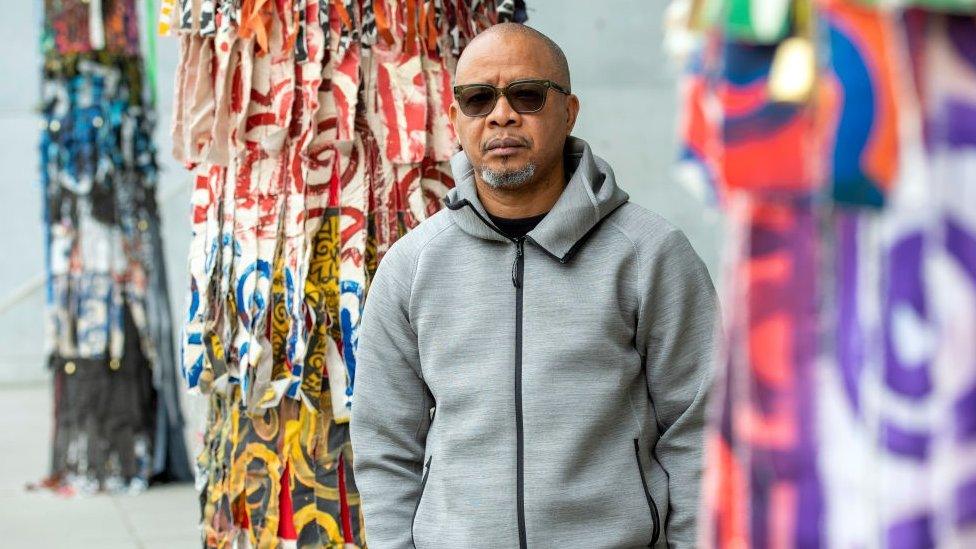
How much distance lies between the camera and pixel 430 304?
8.97ft

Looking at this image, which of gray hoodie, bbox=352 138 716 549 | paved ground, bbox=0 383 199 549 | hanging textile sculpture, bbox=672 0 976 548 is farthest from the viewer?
paved ground, bbox=0 383 199 549

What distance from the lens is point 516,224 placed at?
2797 millimetres

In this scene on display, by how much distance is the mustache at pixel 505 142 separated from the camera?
9.11ft

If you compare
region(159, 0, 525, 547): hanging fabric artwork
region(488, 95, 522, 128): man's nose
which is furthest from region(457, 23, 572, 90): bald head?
region(159, 0, 525, 547): hanging fabric artwork

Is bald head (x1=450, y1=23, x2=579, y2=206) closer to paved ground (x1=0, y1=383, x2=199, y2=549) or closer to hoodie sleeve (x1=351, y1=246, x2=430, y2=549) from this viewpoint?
hoodie sleeve (x1=351, y1=246, x2=430, y2=549)

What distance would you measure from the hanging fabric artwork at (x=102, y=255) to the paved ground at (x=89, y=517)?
184mm

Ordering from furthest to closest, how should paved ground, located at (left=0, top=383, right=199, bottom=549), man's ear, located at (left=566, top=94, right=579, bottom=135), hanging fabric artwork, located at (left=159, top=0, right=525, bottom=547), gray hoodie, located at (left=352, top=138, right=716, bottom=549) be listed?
paved ground, located at (left=0, top=383, right=199, bottom=549), hanging fabric artwork, located at (left=159, top=0, right=525, bottom=547), man's ear, located at (left=566, top=94, right=579, bottom=135), gray hoodie, located at (left=352, top=138, right=716, bottom=549)

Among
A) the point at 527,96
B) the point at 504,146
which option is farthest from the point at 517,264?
the point at 527,96

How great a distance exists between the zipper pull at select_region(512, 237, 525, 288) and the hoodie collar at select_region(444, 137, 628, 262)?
0.02 meters

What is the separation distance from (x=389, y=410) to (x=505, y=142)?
1.76ft

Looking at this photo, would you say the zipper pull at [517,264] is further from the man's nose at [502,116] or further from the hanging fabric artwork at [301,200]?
the hanging fabric artwork at [301,200]

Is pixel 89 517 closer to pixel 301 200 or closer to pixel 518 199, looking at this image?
→ pixel 301 200

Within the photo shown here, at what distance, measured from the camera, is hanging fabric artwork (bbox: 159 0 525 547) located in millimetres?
3461

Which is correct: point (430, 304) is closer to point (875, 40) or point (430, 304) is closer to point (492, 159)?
point (492, 159)
